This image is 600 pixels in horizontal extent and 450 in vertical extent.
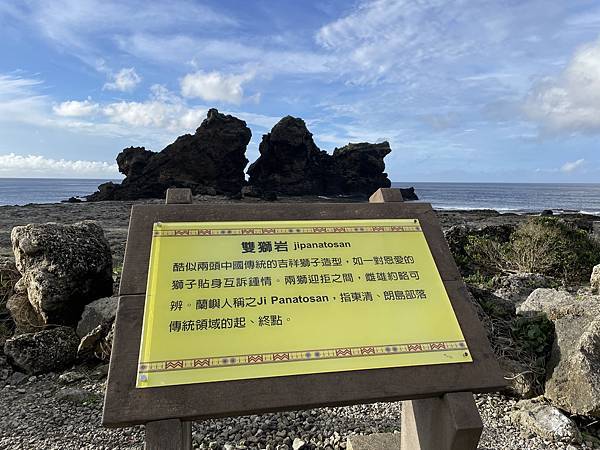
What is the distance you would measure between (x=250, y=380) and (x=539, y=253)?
7.10m

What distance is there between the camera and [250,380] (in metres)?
1.78

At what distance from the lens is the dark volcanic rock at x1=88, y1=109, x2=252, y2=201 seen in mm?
40031

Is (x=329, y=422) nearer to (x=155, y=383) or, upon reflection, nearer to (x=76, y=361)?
(x=155, y=383)

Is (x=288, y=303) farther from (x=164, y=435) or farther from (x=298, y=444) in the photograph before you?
(x=298, y=444)

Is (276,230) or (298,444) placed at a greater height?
(276,230)

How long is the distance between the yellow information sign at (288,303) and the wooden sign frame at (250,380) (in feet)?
0.12

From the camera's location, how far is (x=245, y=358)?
5.94ft

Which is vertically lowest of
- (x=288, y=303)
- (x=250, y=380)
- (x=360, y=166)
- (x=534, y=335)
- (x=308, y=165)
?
(x=534, y=335)

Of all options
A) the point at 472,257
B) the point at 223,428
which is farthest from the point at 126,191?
the point at 223,428

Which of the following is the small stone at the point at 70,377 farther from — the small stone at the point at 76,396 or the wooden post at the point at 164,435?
the wooden post at the point at 164,435

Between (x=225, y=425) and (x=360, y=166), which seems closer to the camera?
(x=225, y=425)

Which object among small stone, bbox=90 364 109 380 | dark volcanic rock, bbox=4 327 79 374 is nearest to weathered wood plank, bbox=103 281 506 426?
small stone, bbox=90 364 109 380

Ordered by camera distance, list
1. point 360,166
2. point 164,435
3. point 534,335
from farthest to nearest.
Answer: point 360,166, point 534,335, point 164,435

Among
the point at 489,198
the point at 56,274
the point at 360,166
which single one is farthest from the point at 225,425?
the point at 489,198
